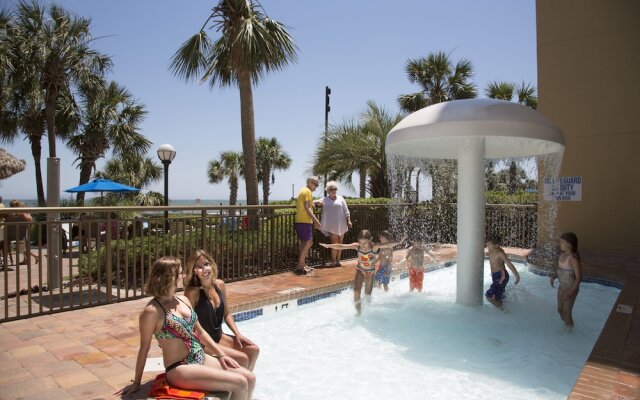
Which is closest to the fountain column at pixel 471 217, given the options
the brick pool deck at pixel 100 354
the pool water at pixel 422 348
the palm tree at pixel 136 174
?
the pool water at pixel 422 348

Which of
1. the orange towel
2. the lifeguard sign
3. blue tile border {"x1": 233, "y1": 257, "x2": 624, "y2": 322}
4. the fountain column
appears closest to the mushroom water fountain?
the fountain column

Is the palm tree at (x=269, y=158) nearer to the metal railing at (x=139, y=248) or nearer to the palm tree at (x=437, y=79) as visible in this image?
the palm tree at (x=437, y=79)

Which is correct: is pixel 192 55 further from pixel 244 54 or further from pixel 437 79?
pixel 437 79

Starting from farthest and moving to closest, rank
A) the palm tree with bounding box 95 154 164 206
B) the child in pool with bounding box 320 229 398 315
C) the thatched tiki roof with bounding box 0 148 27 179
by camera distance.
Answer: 1. the palm tree with bounding box 95 154 164 206
2. the thatched tiki roof with bounding box 0 148 27 179
3. the child in pool with bounding box 320 229 398 315

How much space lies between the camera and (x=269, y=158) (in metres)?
A: 45.8

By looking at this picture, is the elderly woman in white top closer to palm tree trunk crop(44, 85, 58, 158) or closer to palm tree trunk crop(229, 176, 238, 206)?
palm tree trunk crop(44, 85, 58, 158)

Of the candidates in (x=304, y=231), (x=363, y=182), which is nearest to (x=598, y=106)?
(x=304, y=231)

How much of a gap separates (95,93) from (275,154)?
27696 mm

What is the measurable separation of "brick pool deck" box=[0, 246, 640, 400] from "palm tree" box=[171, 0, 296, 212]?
5.91 m

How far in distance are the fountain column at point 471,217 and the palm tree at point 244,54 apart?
617 cm

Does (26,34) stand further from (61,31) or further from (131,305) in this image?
(131,305)

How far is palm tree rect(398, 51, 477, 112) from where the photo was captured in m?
20.3

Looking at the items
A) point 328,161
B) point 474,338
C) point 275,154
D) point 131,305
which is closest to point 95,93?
point 328,161

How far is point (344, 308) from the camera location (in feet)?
19.4
